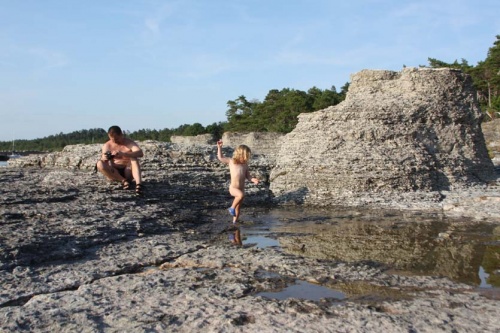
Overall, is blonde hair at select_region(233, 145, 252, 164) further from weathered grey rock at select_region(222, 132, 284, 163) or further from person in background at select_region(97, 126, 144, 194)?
weathered grey rock at select_region(222, 132, 284, 163)

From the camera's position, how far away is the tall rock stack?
10.5 metres

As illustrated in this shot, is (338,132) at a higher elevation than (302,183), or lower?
higher

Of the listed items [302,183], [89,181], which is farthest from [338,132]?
[89,181]

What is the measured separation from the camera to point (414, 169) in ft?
A: 34.5

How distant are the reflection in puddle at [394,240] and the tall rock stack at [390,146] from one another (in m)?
1.69

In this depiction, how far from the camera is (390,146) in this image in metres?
10.9

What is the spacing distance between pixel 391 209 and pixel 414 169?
168 cm

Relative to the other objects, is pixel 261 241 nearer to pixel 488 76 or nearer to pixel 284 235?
pixel 284 235

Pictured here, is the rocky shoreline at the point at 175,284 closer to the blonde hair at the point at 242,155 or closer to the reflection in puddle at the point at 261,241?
the reflection in puddle at the point at 261,241

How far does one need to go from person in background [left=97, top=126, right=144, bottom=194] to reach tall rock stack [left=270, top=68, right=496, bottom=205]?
377 cm

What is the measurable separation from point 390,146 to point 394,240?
5.12 m

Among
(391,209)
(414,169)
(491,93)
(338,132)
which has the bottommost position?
(391,209)

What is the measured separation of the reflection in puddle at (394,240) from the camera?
4773 mm

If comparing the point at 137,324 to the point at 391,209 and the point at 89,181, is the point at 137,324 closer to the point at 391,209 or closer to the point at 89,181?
the point at 89,181
